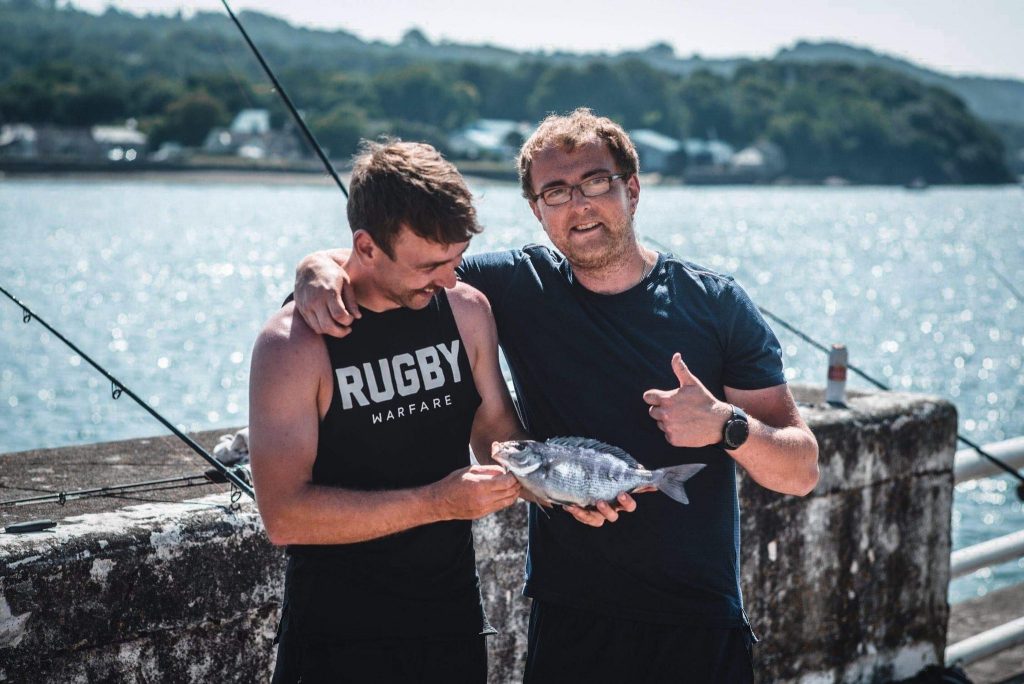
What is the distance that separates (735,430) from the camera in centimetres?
322

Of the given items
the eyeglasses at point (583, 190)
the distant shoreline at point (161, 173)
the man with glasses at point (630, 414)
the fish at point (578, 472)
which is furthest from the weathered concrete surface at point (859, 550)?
the distant shoreline at point (161, 173)

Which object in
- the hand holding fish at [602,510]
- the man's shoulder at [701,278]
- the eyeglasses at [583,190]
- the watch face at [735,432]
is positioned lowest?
the hand holding fish at [602,510]

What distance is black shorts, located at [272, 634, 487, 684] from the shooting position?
2998 mm

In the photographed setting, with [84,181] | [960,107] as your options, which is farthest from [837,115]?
[84,181]

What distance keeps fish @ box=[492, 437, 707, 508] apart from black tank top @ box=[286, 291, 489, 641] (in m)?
0.23

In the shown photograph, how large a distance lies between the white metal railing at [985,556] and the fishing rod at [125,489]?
3.64 metres

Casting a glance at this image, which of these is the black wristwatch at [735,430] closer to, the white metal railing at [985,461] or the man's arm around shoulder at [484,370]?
the man's arm around shoulder at [484,370]

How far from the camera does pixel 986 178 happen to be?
168875 mm

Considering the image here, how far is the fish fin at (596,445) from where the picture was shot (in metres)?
3.17

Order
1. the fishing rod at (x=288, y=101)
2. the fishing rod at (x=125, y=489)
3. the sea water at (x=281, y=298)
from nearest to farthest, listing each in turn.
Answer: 1. the fishing rod at (x=125, y=489)
2. the fishing rod at (x=288, y=101)
3. the sea water at (x=281, y=298)

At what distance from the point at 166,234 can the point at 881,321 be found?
57137mm

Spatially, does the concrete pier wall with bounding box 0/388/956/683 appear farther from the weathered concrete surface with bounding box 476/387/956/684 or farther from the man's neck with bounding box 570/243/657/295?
the man's neck with bounding box 570/243/657/295

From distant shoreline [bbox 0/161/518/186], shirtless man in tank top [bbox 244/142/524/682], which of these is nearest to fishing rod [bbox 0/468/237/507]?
shirtless man in tank top [bbox 244/142/524/682]

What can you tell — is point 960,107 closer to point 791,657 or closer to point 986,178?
point 986,178
